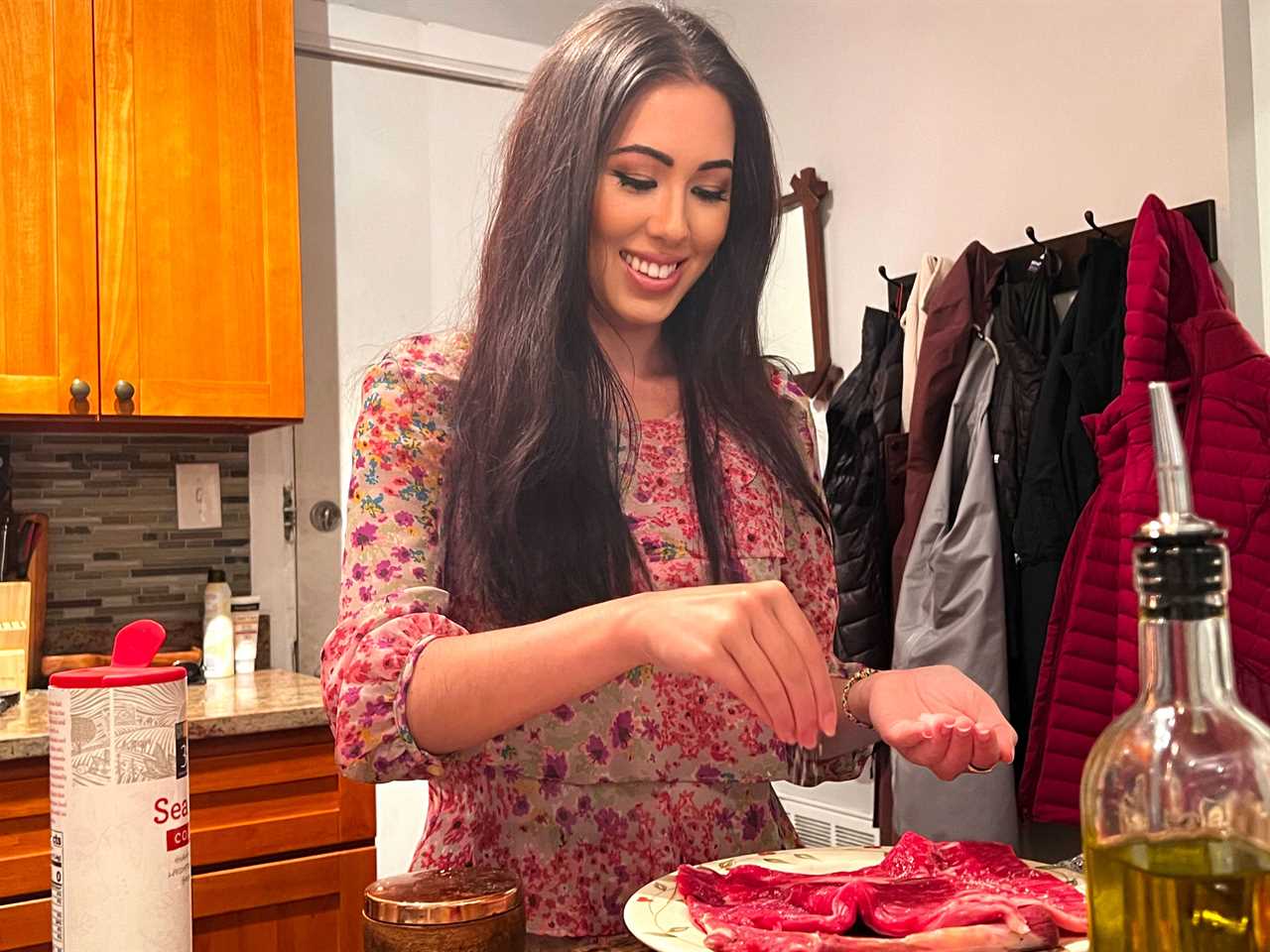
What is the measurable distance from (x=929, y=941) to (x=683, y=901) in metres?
0.16

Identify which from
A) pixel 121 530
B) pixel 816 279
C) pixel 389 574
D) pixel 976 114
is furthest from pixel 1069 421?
pixel 121 530

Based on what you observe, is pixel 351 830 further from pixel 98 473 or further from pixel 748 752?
pixel 748 752

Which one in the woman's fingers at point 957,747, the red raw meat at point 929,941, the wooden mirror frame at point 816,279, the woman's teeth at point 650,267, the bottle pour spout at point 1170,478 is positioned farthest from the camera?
the wooden mirror frame at point 816,279

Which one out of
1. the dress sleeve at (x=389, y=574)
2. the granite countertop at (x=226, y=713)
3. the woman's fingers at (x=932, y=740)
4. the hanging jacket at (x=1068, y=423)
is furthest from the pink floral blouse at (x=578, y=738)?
the hanging jacket at (x=1068, y=423)

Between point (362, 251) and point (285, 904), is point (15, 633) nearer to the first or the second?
point (285, 904)

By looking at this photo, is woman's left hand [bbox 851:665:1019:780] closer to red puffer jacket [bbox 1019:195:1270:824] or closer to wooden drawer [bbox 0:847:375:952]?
red puffer jacket [bbox 1019:195:1270:824]

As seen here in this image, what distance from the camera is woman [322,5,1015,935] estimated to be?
0.96 meters

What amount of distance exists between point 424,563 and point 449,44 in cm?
224

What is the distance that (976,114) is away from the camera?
7.80ft

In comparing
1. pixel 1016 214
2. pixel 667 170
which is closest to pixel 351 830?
pixel 667 170

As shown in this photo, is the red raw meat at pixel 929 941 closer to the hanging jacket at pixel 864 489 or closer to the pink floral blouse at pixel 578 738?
the pink floral blouse at pixel 578 738

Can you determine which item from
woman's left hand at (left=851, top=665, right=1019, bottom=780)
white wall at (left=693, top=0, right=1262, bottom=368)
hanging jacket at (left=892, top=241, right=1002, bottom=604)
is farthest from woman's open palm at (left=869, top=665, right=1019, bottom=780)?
hanging jacket at (left=892, top=241, right=1002, bottom=604)

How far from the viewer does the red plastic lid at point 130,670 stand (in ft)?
2.17

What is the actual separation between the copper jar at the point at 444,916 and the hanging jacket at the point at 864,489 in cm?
177
